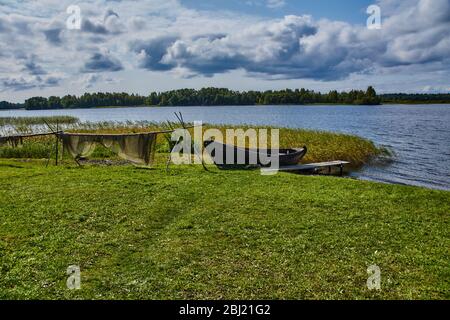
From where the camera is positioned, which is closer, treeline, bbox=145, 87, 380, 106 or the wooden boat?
the wooden boat

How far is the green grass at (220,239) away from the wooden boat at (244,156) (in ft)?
16.7

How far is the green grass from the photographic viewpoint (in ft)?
23.2

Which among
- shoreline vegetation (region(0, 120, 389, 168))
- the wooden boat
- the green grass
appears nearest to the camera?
the green grass

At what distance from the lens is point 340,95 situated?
189500mm

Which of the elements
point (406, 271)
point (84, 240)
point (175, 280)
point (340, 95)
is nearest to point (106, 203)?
point (84, 240)

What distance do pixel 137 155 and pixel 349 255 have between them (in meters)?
13.4

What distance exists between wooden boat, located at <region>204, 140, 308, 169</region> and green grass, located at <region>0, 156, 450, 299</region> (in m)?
5.08

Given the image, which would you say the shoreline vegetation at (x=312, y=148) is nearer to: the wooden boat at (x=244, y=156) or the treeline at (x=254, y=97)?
the wooden boat at (x=244, y=156)

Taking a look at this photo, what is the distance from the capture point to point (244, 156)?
21.5 m

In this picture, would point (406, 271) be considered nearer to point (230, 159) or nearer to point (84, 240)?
point (84, 240)

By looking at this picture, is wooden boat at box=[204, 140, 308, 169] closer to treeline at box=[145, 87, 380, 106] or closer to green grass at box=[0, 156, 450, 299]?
green grass at box=[0, 156, 450, 299]

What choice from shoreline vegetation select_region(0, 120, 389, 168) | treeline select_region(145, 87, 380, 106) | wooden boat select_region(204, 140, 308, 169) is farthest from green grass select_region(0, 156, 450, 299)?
treeline select_region(145, 87, 380, 106)

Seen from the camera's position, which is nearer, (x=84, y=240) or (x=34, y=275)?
(x=34, y=275)
